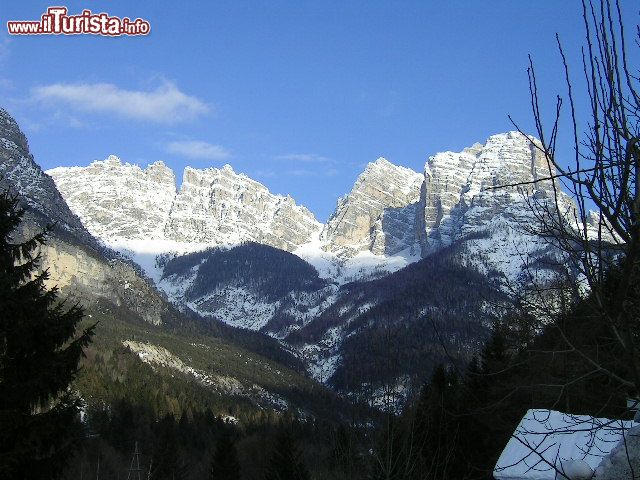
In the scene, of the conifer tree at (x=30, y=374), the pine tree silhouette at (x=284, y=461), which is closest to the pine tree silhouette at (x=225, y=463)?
the pine tree silhouette at (x=284, y=461)

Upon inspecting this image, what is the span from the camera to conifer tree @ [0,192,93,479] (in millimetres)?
9883

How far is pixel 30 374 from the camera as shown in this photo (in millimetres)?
10328

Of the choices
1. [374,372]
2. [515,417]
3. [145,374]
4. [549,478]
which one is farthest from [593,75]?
[145,374]

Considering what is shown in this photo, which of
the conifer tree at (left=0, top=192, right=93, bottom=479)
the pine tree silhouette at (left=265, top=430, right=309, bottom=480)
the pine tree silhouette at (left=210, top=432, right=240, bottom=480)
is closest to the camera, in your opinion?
the conifer tree at (left=0, top=192, right=93, bottom=479)

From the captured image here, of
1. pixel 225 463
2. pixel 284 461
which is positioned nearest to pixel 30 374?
pixel 284 461

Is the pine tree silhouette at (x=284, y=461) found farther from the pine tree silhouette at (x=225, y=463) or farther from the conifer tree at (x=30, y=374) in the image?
the conifer tree at (x=30, y=374)

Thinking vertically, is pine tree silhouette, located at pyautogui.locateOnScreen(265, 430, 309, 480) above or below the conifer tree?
below

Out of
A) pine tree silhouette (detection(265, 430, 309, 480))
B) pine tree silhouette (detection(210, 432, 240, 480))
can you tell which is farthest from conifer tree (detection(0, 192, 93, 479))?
pine tree silhouette (detection(210, 432, 240, 480))

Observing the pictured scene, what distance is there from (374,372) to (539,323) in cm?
437

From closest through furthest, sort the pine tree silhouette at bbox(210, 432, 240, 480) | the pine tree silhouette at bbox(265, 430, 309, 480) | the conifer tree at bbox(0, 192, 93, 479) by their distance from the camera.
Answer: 1. the conifer tree at bbox(0, 192, 93, 479)
2. the pine tree silhouette at bbox(265, 430, 309, 480)
3. the pine tree silhouette at bbox(210, 432, 240, 480)

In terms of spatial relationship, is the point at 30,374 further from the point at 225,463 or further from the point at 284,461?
the point at 225,463

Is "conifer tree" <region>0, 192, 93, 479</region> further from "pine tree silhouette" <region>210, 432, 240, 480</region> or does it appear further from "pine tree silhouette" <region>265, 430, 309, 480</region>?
"pine tree silhouette" <region>210, 432, 240, 480</region>

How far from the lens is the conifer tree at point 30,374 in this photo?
9.88 meters

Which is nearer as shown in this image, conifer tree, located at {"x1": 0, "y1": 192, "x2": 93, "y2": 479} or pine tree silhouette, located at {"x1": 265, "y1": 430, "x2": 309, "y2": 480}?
conifer tree, located at {"x1": 0, "y1": 192, "x2": 93, "y2": 479}
